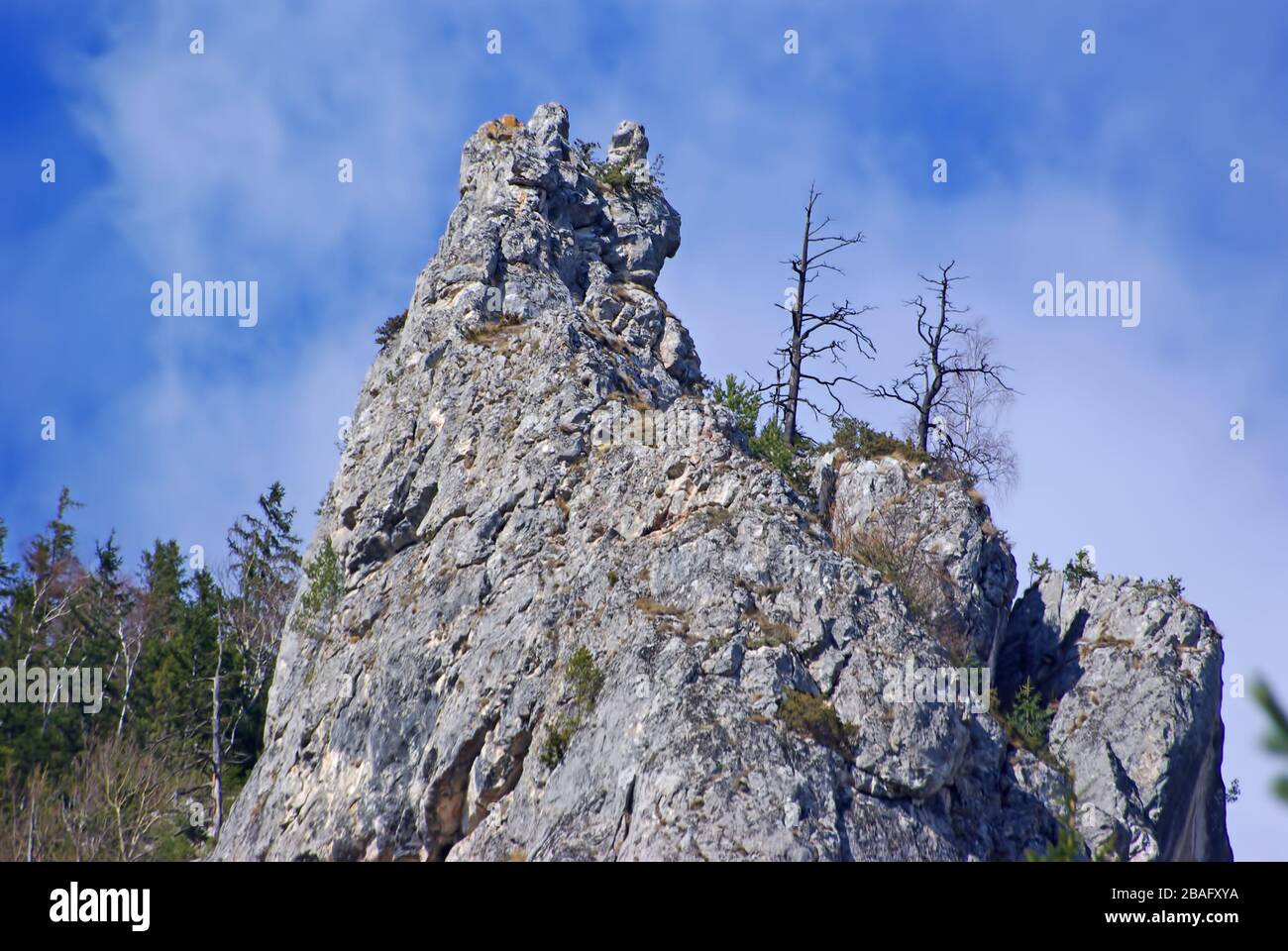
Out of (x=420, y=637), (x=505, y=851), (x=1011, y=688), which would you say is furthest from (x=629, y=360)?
(x=505, y=851)

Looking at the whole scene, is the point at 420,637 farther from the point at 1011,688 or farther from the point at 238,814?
the point at 1011,688

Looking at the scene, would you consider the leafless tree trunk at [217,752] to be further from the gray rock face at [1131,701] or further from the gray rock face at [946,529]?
the gray rock face at [1131,701]

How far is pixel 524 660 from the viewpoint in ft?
105

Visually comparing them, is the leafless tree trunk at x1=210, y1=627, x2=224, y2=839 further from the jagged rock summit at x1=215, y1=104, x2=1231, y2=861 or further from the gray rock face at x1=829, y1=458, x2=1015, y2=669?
the gray rock face at x1=829, y1=458, x2=1015, y2=669

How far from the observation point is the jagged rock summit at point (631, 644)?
1066 inches

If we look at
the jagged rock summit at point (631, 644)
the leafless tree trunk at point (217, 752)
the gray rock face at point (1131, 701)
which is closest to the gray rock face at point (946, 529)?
the jagged rock summit at point (631, 644)

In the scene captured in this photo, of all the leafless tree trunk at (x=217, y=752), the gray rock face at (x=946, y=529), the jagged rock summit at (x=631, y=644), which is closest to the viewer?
the jagged rock summit at (x=631, y=644)

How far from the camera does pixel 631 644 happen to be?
97.6 ft

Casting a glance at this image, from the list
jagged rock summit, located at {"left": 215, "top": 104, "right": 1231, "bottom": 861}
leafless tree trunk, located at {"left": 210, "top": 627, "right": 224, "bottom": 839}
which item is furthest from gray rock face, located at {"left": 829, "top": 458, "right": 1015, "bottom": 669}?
leafless tree trunk, located at {"left": 210, "top": 627, "right": 224, "bottom": 839}

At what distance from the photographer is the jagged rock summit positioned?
27.1 m

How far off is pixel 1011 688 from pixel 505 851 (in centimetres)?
1929
